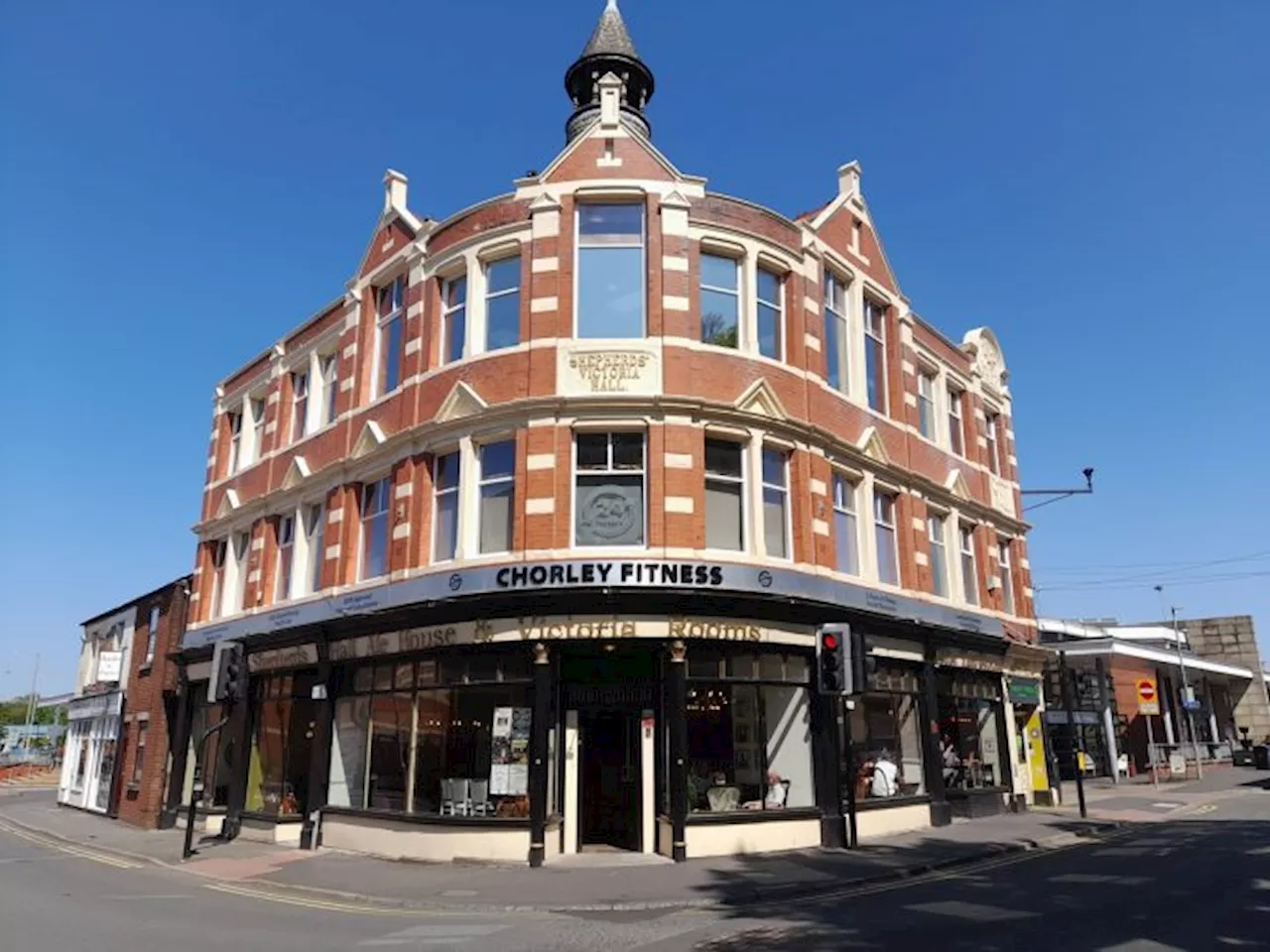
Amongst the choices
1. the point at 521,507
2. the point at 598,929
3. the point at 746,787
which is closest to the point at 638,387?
the point at 521,507

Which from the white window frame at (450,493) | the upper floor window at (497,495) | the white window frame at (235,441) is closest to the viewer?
the upper floor window at (497,495)

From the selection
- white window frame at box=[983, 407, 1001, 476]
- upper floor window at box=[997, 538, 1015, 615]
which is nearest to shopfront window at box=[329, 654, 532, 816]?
upper floor window at box=[997, 538, 1015, 615]

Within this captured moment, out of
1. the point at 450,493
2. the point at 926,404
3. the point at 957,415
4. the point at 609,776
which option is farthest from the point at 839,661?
the point at 957,415

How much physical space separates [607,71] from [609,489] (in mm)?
16199

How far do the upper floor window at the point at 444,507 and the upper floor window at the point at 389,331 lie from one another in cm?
292

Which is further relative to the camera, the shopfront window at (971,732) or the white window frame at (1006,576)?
the white window frame at (1006,576)

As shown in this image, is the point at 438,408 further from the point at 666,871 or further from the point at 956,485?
the point at 956,485

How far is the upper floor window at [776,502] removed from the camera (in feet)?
58.4

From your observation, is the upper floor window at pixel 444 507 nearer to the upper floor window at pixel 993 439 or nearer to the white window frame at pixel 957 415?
the white window frame at pixel 957 415

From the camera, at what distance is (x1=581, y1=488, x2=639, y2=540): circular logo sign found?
1656cm

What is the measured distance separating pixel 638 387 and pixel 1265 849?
44.7 feet

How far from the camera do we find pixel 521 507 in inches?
658

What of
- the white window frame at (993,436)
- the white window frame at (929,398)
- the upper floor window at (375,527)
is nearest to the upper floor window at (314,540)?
the upper floor window at (375,527)

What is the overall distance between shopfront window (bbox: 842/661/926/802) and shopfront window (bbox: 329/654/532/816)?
6764 millimetres
